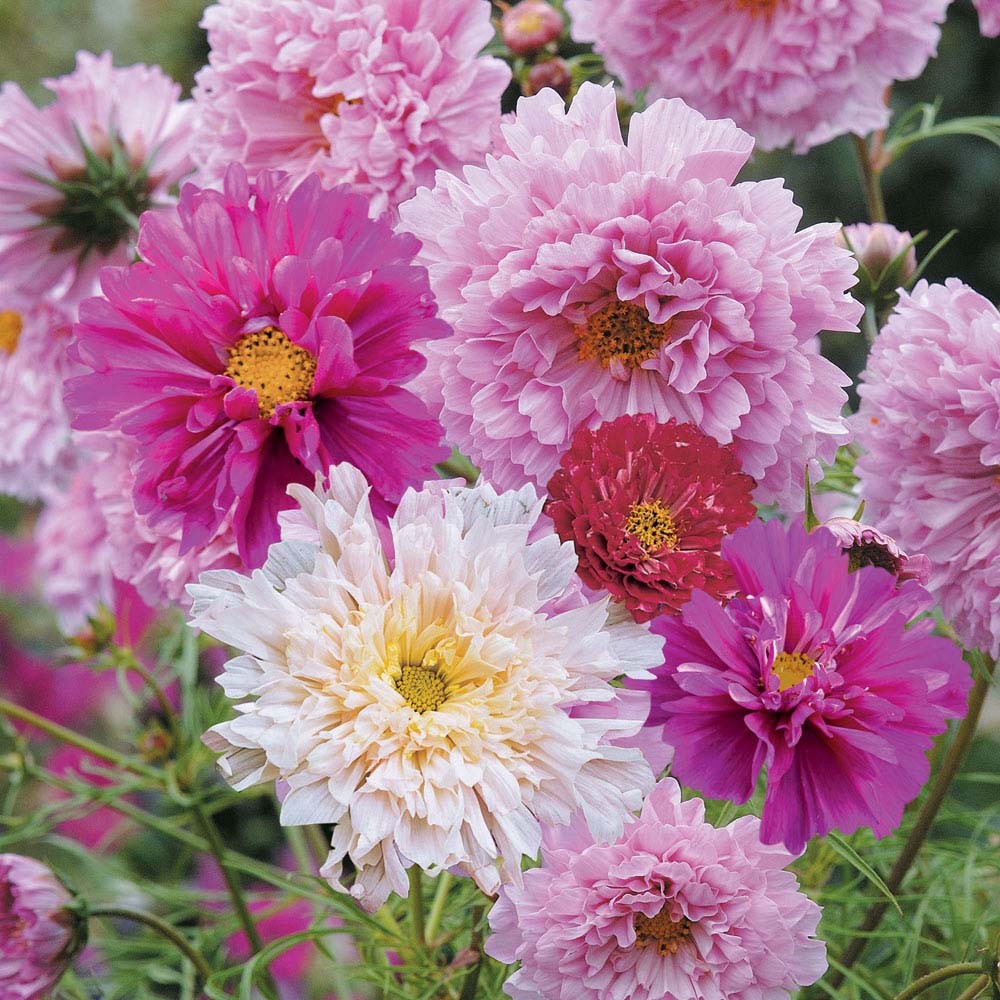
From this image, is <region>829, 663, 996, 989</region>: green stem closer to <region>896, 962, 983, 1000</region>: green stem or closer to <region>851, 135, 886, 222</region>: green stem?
<region>896, 962, 983, 1000</region>: green stem

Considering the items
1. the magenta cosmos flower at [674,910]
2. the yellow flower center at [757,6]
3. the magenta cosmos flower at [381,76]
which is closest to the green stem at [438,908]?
the magenta cosmos flower at [674,910]

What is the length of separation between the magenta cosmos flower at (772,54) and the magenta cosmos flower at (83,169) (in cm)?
17

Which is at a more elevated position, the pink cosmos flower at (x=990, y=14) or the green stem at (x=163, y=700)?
the pink cosmos flower at (x=990, y=14)

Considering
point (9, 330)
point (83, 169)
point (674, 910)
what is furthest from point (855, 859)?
point (9, 330)

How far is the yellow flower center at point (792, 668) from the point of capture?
0.94 feet

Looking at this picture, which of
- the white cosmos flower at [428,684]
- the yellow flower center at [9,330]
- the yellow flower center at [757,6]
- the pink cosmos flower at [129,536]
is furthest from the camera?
the yellow flower center at [9,330]

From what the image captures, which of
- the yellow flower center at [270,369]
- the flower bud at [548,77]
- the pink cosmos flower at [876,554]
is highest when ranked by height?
the flower bud at [548,77]

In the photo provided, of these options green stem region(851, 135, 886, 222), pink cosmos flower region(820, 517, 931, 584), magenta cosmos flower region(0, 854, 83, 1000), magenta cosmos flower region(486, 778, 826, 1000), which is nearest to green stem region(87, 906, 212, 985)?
magenta cosmos flower region(0, 854, 83, 1000)

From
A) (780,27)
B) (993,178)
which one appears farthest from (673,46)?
(993,178)

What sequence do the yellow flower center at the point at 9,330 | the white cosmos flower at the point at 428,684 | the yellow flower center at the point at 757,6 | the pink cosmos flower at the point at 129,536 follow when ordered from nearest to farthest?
1. the white cosmos flower at the point at 428,684
2. the pink cosmos flower at the point at 129,536
3. the yellow flower center at the point at 757,6
4. the yellow flower center at the point at 9,330

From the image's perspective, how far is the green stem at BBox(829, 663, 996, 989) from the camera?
39 centimetres

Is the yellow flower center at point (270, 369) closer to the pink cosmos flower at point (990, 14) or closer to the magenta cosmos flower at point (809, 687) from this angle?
the magenta cosmos flower at point (809, 687)

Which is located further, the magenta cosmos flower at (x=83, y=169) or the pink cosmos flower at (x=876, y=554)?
the magenta cosmos flower at (x=83, y=169)

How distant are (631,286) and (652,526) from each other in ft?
0.23
